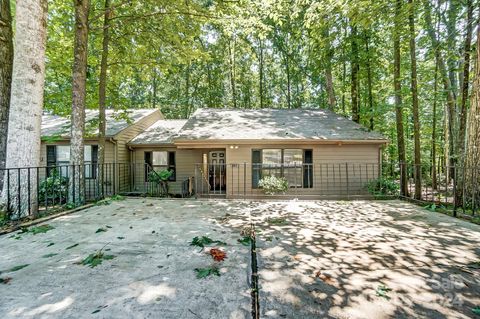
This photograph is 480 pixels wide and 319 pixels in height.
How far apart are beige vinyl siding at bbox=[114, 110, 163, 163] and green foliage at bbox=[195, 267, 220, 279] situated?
1072cm

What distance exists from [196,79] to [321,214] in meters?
20.1

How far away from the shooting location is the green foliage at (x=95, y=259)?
2.61 metres

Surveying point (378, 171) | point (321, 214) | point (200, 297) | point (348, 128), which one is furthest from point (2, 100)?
point (378, 171)

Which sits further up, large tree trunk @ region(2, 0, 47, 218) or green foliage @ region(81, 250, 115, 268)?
large tree trunk @ region(2, 0, 47, 218)

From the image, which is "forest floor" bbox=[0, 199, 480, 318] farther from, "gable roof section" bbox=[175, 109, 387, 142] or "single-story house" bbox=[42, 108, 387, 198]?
"gable roof section" bbox=[175, 109, 387, 142]

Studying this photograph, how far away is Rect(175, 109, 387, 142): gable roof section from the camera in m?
9.55

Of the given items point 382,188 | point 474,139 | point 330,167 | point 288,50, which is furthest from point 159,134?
point 474,139

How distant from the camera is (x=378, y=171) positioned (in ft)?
32.1

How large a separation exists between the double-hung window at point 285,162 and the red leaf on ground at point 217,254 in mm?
7059

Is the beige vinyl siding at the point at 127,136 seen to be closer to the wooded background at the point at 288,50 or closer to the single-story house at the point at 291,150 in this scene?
the single-story house at the point at 291,150

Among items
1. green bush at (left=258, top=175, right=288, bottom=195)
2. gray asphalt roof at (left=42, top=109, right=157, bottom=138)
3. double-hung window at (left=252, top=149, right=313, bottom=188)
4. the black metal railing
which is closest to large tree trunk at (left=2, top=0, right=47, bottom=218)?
the black metal railing

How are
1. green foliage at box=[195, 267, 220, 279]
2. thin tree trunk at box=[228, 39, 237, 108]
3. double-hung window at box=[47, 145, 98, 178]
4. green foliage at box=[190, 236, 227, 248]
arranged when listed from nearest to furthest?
green foliage at box=[195, 267, 220, 279]
green foliage at box=[190, 236, 227, 248]
double-hung window at box=[47, 145, 98, 178]
thin tree trunk at box=[228, 39, 237, 108]

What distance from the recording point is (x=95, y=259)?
2.72 m

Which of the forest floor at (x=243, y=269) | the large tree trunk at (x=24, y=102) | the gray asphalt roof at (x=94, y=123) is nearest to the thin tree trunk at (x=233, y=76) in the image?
the gray asphalt roof at (x=94, y=123)
